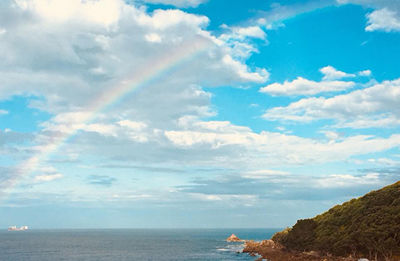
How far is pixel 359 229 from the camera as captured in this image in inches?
2938

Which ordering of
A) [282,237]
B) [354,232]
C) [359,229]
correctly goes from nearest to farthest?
[359,229] < [354,232] < [282,237]

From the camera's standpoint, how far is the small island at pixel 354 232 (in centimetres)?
6762

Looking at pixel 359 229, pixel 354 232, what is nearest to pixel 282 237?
pixel 354 232

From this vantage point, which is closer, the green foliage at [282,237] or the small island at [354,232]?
the small island at [354,232]

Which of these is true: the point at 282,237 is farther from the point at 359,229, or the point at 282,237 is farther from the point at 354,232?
the point at 359,229

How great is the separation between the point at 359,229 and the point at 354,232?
141 centimetres

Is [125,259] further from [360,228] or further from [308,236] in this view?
[360,228]

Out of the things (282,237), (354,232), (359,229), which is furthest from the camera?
(282,237)

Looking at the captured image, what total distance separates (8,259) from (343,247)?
354ft

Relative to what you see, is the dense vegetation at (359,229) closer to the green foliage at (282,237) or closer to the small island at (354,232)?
the small island at (354,232)

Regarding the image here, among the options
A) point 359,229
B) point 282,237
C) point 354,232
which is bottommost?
point 282,237

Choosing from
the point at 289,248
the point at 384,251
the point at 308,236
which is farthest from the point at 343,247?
the point at 289,248

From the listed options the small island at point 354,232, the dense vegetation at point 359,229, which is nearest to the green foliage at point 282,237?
the small island at point 354,232

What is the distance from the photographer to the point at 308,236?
94.8 metres
